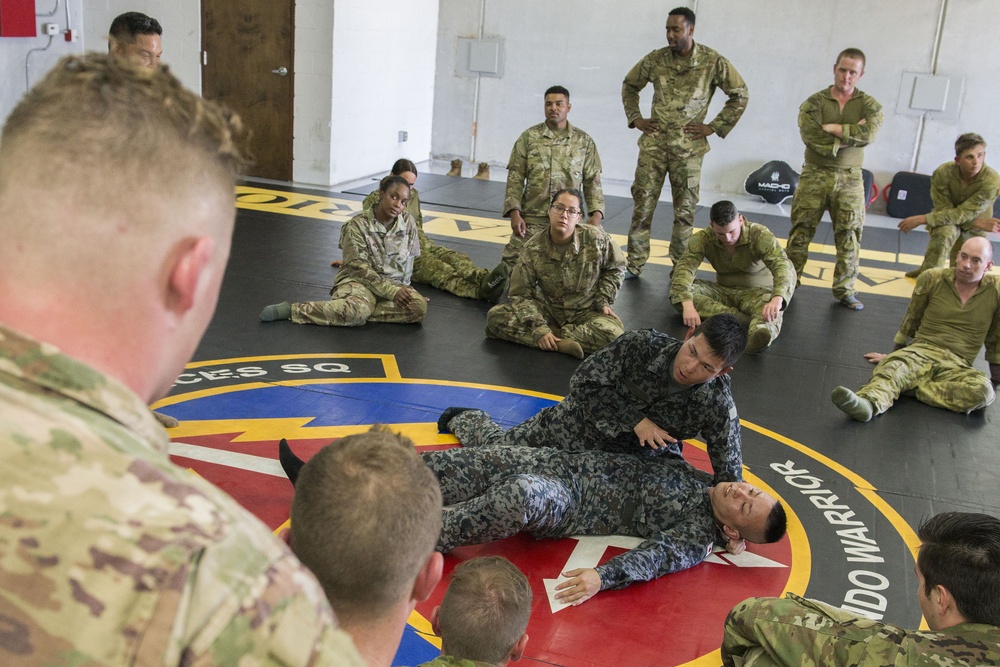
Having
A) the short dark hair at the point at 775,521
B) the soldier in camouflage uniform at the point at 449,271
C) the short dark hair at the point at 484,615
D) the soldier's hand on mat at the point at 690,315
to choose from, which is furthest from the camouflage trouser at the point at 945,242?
the short dark hair at the point at 484,615

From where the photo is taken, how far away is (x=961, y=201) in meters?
8.10

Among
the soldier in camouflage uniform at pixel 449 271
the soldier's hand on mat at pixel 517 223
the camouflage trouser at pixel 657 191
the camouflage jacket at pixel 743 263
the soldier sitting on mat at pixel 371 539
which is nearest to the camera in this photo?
the soldier sitting on mat at pixel 371 539

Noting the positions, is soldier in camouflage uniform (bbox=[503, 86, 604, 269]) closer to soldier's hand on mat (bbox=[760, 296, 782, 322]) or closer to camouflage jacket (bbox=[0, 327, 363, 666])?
soldier's hand on mat (bbox=[760, 296, 782, 322])

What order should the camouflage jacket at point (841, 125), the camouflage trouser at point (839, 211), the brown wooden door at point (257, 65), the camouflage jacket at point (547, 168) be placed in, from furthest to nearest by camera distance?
the brown wooden door at point (257, 65)
the camouflage jacket at point (547, 168)
the camouflage trouser at point (839, 211)
the camouflage jacket at point (841, 125)

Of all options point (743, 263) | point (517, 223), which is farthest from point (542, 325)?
point (517, 223)

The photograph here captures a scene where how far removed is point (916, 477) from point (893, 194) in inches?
338

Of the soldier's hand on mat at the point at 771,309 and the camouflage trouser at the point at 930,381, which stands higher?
the soldier's hand on mat at the point at 771,309

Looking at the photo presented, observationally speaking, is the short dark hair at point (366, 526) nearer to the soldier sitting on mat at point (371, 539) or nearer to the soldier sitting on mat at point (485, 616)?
the soldier sitting on mat at point (371, 539)

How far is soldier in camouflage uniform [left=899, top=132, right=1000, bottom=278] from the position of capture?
7.84 metres

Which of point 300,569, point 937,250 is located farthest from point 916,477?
point 300,569

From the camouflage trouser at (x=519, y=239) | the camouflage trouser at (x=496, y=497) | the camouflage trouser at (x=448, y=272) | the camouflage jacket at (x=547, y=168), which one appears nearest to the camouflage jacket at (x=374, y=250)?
the camouflage trouser at (x=448, y=272)

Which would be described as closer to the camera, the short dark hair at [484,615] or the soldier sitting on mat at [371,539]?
the soldier sitting on mat at [371,539]

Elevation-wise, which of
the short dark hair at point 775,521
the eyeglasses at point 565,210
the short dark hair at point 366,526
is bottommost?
the short dark hair at point 775,521

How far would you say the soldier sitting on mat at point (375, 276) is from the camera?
257 inches
